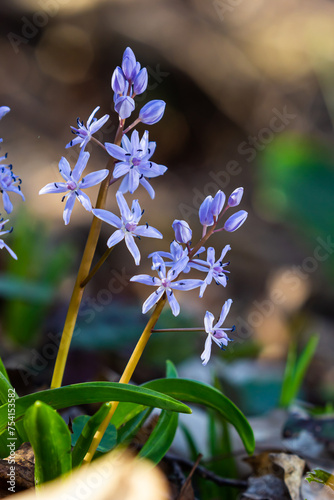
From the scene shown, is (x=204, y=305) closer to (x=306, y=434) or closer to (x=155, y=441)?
(x=306, y=434)

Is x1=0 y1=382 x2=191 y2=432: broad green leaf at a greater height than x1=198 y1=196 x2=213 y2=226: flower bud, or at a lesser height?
lesser

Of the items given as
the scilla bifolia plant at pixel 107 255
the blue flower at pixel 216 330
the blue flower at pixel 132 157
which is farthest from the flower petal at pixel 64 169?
the blue flower at pixel 216 330

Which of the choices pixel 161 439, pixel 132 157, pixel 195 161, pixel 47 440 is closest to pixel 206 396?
pixel 161 439

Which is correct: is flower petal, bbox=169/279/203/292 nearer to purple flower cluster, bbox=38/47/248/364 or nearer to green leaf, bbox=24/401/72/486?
purple flower cluster, bbox=38/47/248/364

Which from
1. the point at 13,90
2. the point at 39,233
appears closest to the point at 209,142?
the point at 13,90

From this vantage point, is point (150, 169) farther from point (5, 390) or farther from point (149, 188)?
point (5, 390)

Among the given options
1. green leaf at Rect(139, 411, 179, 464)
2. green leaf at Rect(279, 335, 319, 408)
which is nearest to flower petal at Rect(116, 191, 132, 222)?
green leaf at Rect(139, 411, 179, 464)
